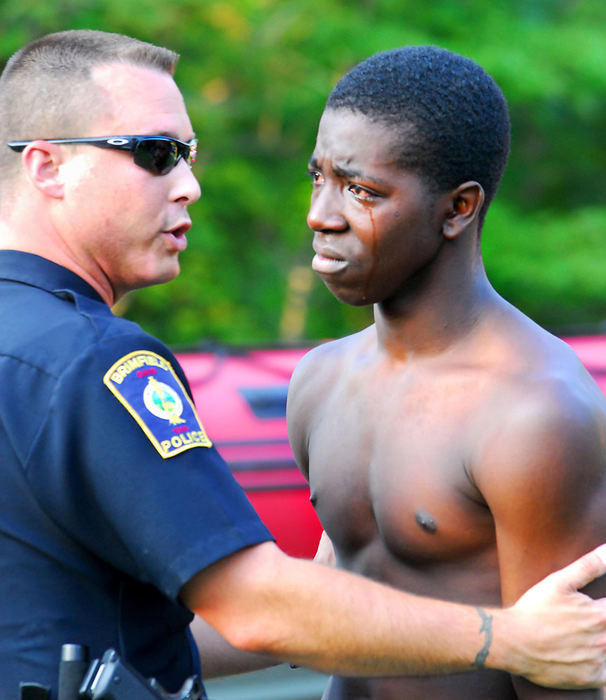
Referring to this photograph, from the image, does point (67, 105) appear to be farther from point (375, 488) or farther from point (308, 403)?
point (375, 488)

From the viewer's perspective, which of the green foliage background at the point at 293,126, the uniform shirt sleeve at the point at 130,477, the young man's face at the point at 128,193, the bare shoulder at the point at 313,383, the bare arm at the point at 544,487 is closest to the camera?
the uniform shirt sleeve at the point at 130,477

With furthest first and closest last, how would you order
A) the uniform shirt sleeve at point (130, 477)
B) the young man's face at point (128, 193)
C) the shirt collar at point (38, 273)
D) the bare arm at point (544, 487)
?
the young man's face at point (128, 193) < the shirt collar at point (38, 273) < the bare arm at point (544, 487) < the uniform shirt sleeve at point (130, 477)

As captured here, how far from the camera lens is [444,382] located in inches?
81.9

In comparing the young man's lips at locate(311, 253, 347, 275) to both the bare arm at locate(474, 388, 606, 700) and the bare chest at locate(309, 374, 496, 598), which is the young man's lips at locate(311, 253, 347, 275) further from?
the bare arm at locate(474, 388, 606, 700)

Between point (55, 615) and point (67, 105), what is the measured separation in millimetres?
984

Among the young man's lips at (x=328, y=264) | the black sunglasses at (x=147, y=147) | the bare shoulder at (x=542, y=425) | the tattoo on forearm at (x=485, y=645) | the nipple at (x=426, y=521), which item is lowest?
the tattoo on forearm at (x=485, y=645)

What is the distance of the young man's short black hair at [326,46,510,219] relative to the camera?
1988mm

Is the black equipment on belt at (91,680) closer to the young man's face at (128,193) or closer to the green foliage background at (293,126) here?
the young man's face at (128,193)

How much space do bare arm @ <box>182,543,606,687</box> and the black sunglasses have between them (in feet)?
2.63

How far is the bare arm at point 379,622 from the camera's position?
1.76 metres

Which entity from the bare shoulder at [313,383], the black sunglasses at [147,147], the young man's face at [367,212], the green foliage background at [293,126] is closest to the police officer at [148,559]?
the black sunglasses at [147,147]

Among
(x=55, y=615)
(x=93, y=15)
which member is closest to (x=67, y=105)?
(x=55, y=615)

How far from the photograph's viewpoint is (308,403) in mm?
2393

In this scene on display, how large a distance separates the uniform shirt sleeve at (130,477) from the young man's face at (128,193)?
1.22 ft
